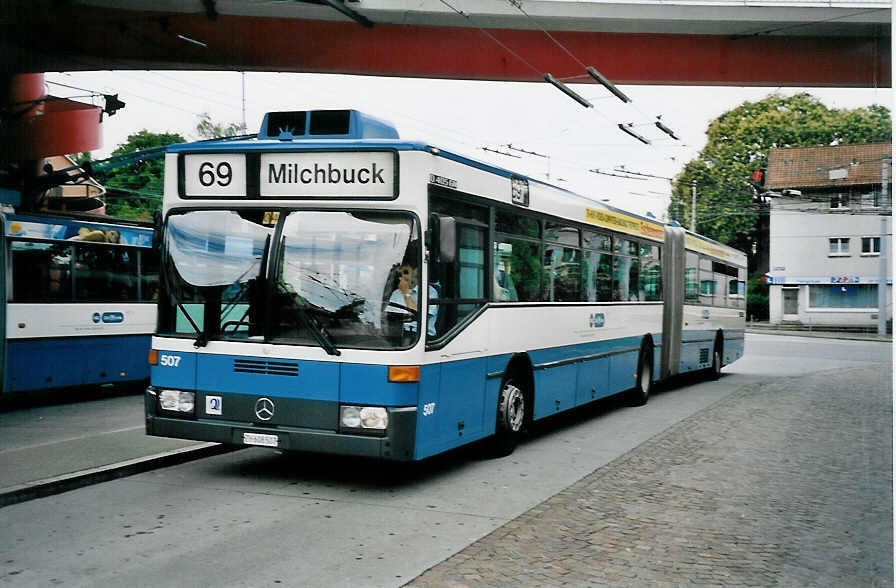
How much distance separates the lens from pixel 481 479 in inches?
360

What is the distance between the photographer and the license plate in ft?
26.4

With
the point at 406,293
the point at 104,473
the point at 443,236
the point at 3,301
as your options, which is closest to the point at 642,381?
the point at 443,236

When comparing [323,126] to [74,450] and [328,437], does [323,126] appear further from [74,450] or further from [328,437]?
[74,450]

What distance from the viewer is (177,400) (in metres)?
8.46

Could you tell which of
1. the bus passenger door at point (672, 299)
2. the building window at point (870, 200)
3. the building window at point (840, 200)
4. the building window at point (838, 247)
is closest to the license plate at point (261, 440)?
the building window at point (870, 200)

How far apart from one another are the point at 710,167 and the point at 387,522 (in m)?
39.1

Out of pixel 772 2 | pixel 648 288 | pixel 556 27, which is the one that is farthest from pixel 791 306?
pixel 556 27

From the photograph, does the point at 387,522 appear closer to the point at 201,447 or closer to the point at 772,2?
the point at 201,447

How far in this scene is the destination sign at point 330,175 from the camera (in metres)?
8.09

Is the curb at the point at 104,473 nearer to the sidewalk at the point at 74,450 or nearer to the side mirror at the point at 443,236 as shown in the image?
the sidewalk at the point at 74,450

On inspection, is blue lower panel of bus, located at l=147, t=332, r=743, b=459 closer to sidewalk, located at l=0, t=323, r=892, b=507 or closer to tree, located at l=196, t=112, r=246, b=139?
sidewalk, located at l=0, t=323, r=892, b=507

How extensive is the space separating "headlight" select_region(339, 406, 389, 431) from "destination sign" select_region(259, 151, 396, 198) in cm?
180

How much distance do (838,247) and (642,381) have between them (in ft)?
20.9

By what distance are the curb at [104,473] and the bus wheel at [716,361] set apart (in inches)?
541
